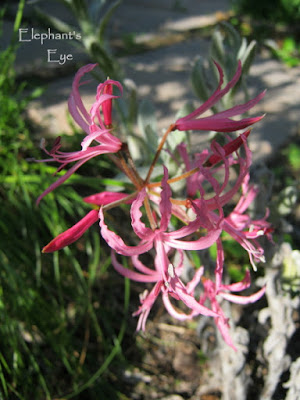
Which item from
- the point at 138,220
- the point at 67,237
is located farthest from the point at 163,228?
the point at 67,237

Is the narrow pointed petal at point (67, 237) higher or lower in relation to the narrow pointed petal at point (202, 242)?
higher

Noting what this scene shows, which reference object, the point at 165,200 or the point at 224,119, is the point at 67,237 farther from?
the point at 224,119

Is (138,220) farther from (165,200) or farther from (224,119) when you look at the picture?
(224,119)

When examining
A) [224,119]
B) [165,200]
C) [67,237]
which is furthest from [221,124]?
[67,237]

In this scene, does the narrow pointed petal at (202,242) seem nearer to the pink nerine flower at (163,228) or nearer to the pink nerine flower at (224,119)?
the pink nerine flower at (163,228)

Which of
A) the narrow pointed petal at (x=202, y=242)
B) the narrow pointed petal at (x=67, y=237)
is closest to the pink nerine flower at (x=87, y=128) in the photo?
the narrow pointed petal at (x=67, y=237)

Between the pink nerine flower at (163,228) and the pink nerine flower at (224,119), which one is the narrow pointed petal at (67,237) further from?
the pink nerine flower at (224,119)

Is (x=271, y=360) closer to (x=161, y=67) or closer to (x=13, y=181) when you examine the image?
(x=13, y=181)

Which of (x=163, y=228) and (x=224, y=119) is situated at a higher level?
(x=224, y=119)

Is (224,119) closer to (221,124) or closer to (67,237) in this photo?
(221,124)

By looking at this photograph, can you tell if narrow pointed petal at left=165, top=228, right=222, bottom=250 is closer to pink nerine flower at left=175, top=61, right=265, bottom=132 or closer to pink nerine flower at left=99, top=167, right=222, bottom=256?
pink nerine flower at left=99, top=167, right=222, bottom=256

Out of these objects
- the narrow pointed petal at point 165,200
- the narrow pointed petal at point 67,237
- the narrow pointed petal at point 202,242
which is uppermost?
the narrow pointed petal at point 165,200

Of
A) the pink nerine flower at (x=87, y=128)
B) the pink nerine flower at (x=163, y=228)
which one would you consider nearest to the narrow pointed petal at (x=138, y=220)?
the pink nerine flower at (x=163, y=228)

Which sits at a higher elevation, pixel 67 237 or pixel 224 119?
pixel 224 119
